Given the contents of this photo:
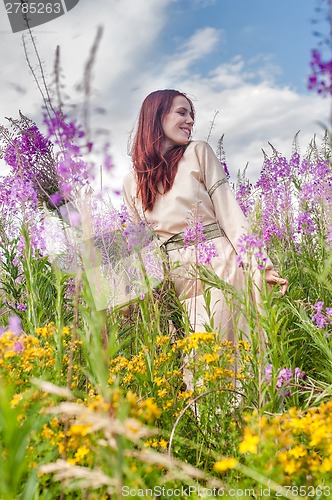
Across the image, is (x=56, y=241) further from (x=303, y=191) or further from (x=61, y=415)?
(x=303, y=191)

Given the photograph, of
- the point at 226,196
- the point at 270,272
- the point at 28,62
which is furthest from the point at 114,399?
the point at 226,196

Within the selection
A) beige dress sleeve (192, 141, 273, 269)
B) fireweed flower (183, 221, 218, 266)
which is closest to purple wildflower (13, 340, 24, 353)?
fireweed flower (183, 221, 218, 266)

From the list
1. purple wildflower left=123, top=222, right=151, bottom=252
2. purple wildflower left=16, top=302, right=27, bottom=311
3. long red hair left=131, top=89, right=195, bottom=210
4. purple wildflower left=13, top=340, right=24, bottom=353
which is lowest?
purple wildflower left=13, top=340, right=24, bottom=353

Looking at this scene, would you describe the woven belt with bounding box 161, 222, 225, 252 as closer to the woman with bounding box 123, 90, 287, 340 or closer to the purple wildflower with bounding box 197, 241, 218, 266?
the woman with bounding box 123, 90, 287, 340

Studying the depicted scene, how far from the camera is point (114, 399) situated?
0.94 meters

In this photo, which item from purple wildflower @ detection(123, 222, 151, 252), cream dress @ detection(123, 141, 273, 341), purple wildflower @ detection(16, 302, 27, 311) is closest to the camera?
purple wildflower @ detection(123, 222, 151, 252)

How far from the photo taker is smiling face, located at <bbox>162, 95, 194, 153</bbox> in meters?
3.44

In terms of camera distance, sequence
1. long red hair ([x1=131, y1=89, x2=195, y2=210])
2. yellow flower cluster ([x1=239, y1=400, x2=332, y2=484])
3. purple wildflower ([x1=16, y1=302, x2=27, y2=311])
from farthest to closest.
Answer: long red hair ([x1=131, y1=89, x2=195, y2=210]) < purple wildflower ([x1=16, y1=302, x2=27, y2=311]) < yellow flower cluster ([x1=239, y1=400, x2=332, y2=484])

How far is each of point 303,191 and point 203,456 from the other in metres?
2.50

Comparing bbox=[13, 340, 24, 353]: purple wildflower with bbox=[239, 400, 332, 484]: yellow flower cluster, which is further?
bbox=[13, 340, 24, 353]: purple wildflower

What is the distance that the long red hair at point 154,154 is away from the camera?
3.40m

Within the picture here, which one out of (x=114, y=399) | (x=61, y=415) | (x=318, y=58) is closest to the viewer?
(x=114, y=399)

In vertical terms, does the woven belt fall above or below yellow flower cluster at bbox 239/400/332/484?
above

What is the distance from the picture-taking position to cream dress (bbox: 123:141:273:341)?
311 centimetres
